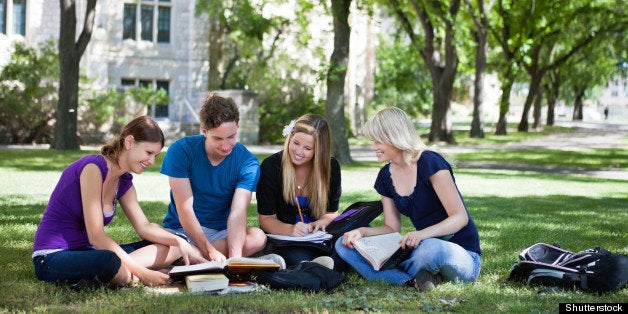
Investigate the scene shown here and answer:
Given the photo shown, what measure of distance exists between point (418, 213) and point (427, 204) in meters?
0.09

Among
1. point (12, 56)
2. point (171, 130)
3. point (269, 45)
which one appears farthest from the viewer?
point (269, 45)

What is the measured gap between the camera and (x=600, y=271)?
18.6 feet

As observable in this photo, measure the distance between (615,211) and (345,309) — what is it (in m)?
7.49

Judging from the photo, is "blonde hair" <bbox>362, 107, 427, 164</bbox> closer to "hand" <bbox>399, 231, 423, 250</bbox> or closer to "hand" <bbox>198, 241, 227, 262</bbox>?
"hand" <bbox>399, 231, 423, 250</bbox>

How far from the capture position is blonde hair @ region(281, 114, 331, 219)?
6582 mm

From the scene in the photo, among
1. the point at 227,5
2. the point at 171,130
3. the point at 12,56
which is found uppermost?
the point at 227,5

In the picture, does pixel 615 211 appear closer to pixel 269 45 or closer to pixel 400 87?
pixel 269 45

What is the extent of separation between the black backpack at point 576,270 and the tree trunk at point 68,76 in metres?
16.2

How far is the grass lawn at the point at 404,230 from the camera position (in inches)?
202

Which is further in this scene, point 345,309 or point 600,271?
point 600,271

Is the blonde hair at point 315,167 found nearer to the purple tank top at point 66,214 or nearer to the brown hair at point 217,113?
the brown hair at point 217,113

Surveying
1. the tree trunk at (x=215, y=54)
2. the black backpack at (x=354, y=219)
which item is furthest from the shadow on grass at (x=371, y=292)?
the tree trunk at (x=215, y=54)

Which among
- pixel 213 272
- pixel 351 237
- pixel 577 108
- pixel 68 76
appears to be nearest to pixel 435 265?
pixel 351 237

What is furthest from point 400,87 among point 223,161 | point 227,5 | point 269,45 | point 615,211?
point 223,161
